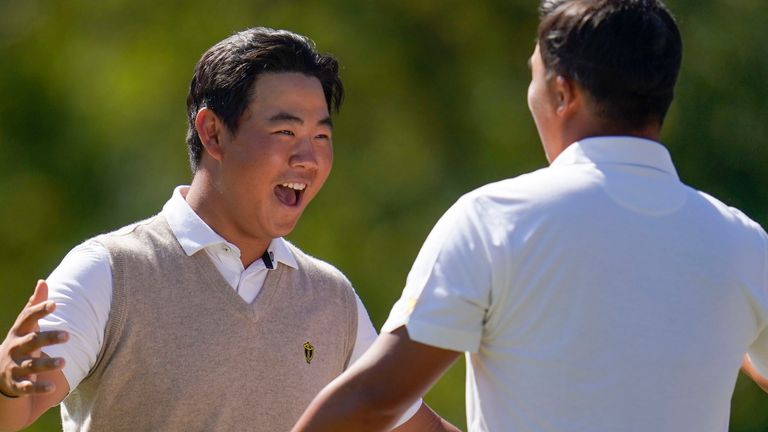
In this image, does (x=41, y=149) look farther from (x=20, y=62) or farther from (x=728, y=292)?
(x=728, y=292)

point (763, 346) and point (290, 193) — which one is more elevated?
point (290, 193)

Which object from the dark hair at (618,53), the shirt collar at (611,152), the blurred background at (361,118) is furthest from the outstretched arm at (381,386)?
the blurred background at (361,118)

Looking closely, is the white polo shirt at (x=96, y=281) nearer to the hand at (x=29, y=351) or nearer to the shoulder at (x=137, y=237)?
the shoulder at (x=137, y=237)

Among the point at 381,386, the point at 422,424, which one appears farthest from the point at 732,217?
the point at 422,424

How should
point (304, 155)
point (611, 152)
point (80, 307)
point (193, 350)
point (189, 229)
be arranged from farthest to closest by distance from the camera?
point (304, 155)
point (189, 229)
point (193, 350)
point (80, 307)
point (611, 152)

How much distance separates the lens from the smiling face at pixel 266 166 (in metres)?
3.25

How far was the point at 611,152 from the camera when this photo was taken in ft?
7.23

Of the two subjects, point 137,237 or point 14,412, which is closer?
point 14,412

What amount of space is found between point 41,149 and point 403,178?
6.15 feet

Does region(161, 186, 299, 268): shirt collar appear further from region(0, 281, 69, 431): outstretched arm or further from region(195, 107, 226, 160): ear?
region(0, 281, 69, 431): outstretched arm

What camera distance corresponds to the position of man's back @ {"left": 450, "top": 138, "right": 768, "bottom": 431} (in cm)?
211

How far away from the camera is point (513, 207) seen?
2125 millimetres

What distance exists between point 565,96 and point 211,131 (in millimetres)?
1323

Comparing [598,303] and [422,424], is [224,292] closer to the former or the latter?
[422,424]
